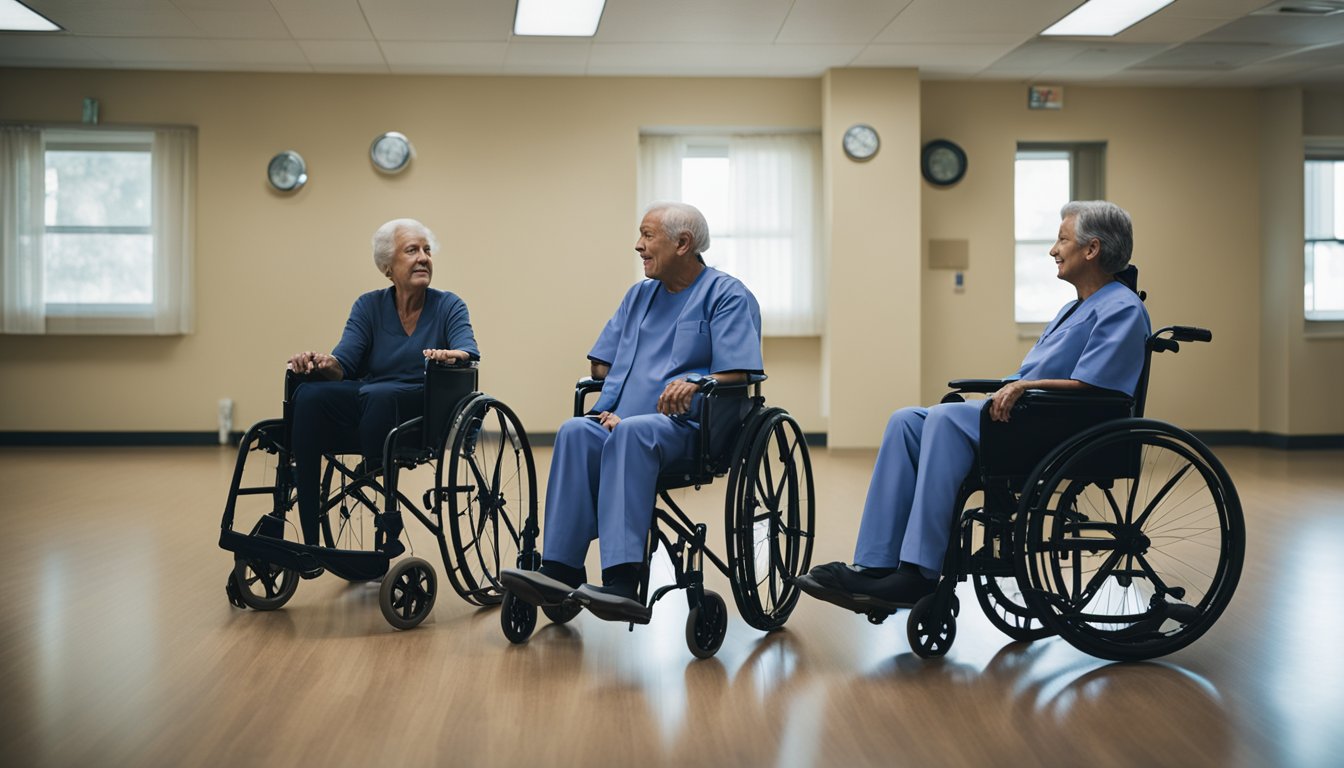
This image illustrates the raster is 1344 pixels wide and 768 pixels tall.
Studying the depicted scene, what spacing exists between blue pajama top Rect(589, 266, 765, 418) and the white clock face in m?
4.46

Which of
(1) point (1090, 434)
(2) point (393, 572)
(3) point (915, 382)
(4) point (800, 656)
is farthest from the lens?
(3) point (915, 382)

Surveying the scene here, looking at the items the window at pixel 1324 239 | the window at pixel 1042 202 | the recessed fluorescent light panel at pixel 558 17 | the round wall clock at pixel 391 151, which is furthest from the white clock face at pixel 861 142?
the window at pixel 1324 239

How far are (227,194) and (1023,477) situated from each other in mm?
6185

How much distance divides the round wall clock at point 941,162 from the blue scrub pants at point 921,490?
519cm

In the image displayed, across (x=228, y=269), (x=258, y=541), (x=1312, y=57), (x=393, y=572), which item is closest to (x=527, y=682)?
(x=393, y=572)

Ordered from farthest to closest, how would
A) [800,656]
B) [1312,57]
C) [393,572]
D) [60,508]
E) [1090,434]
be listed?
[1312,57], [60,508], [393,572], [800,656], [1090,434]

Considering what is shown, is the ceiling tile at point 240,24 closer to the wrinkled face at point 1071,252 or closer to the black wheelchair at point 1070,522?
the wrinkled face at point 1071,252

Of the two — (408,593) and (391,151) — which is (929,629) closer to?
(408,593)

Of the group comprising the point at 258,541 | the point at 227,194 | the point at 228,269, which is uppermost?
the point at 227,194

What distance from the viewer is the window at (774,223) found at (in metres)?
7.48

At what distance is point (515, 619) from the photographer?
8.81 feet

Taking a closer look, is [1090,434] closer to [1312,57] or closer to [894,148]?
[894,148]

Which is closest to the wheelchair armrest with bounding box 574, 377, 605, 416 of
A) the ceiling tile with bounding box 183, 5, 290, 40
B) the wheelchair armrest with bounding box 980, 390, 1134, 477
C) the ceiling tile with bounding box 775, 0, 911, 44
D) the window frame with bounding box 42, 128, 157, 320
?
the wheelchair armrest with bounding box 980, 390, 1134, 477

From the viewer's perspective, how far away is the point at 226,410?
24.0 feet
